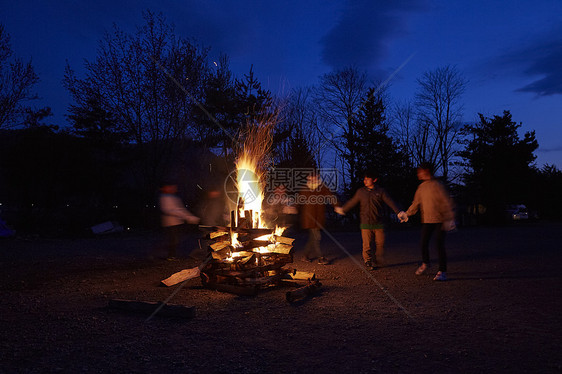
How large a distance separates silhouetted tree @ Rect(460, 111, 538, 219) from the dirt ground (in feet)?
90.6

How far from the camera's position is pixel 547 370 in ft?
10.3

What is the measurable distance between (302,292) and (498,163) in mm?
33300

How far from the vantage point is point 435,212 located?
7.17 m

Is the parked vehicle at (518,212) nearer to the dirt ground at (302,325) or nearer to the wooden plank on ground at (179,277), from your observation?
the dirt ground at (302,325)

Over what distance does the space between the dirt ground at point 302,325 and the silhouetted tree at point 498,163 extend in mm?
27610

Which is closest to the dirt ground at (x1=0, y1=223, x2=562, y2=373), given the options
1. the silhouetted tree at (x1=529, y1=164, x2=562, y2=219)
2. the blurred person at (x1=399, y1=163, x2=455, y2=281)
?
the blurred person at (x1=399, y1=163, x2=455, y2=281)

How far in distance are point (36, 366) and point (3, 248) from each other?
35.7 ft

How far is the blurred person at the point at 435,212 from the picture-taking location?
6949 millimetres

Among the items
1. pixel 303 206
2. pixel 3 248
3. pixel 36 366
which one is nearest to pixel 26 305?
pixel 36 366

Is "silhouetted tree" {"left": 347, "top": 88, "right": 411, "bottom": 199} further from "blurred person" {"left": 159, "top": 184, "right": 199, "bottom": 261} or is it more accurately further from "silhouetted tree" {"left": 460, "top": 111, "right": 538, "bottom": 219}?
"blurred person" {"left": 159, "top": 184, "right": 199, "bottom": 261}

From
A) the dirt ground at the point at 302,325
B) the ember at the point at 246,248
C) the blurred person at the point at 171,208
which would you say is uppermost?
the blurred person at the point at 171,208

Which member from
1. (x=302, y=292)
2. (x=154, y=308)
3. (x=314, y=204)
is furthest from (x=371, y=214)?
(x=154, y=308)

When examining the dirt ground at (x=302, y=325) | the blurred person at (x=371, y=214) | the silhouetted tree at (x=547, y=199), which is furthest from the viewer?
the silhouetted tree at (x=547, y=199)

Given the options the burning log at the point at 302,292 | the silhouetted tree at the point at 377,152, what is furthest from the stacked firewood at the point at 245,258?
the silhouetted tree at the point at 377,152
